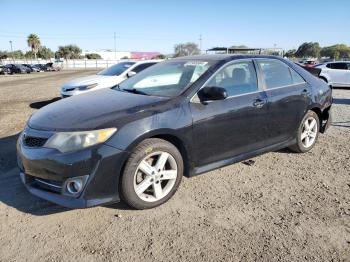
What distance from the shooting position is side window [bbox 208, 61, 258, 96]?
406cm

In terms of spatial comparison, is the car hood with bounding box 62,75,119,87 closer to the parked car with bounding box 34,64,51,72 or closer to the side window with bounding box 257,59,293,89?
the side window with bounding box 257,59,293,89

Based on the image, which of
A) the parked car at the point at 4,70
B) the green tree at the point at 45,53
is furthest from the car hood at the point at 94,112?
the green tree at the point at 45,53

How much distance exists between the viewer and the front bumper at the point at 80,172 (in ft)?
10.1

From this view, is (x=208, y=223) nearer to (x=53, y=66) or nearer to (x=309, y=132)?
(x=309, y=132)

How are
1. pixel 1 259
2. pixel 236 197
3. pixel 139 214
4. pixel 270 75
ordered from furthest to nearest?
pixel 270 75, pixel 236 197, pixel 139 214, pixel 1 259

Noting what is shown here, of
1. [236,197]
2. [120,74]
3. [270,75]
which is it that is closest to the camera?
[236,197]

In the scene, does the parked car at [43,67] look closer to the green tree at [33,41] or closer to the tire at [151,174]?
the green tree at [33,41]

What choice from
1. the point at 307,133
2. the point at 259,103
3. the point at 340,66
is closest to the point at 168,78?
the point at 259,103

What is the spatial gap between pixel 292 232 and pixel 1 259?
2497 millimetres

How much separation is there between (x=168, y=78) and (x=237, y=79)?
89 centimetres

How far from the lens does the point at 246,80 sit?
434 cm

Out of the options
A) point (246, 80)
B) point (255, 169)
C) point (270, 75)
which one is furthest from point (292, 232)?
point (270, 75)

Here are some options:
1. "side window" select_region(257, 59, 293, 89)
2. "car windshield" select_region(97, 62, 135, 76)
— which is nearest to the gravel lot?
"side window" select_region(257, 59, 293, 89)

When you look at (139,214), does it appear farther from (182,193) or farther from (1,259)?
(1,259)
